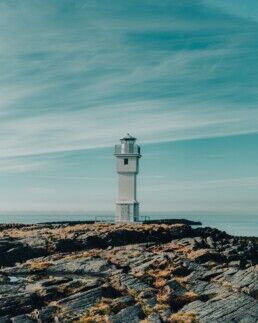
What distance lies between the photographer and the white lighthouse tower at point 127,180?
9450 cm

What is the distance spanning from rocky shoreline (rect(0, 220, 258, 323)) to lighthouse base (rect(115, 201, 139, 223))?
18559 mm

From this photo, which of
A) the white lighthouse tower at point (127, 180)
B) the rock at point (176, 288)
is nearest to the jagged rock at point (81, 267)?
the rock at point (176, 288)

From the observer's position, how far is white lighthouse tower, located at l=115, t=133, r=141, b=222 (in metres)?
94.5

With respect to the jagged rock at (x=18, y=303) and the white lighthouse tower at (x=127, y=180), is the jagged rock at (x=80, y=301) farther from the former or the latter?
the white lighthouse tower at (x=127, y=180)

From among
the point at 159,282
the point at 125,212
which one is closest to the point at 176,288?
the point at 159,282

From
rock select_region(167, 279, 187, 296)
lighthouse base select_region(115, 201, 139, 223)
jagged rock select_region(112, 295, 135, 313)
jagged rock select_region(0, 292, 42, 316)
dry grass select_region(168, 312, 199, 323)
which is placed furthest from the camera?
lighthouse base select_region(115, 201, 139, 223)

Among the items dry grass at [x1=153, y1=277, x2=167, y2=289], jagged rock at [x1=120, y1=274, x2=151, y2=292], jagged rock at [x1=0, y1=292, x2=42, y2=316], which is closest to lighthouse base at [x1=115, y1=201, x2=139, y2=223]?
dry grass at [x1=153, y1=277, x2=167, y2=289]

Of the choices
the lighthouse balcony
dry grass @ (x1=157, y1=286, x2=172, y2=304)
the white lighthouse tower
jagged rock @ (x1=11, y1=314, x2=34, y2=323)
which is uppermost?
the lighthouse balcony

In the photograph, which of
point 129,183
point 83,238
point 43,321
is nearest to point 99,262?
point 83,238

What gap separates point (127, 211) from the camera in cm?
9444

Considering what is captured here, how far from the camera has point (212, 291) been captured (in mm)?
43500

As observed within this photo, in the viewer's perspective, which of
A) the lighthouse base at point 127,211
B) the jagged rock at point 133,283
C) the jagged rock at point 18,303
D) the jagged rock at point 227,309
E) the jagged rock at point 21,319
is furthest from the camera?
the lighthouse base at point 127,211

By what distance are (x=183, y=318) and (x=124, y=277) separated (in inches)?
399

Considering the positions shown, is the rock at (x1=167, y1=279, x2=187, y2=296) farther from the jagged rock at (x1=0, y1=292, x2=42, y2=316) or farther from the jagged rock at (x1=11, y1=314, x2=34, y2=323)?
the jagged rock at (x1=11, y1=314, x2=34, y2=323)
